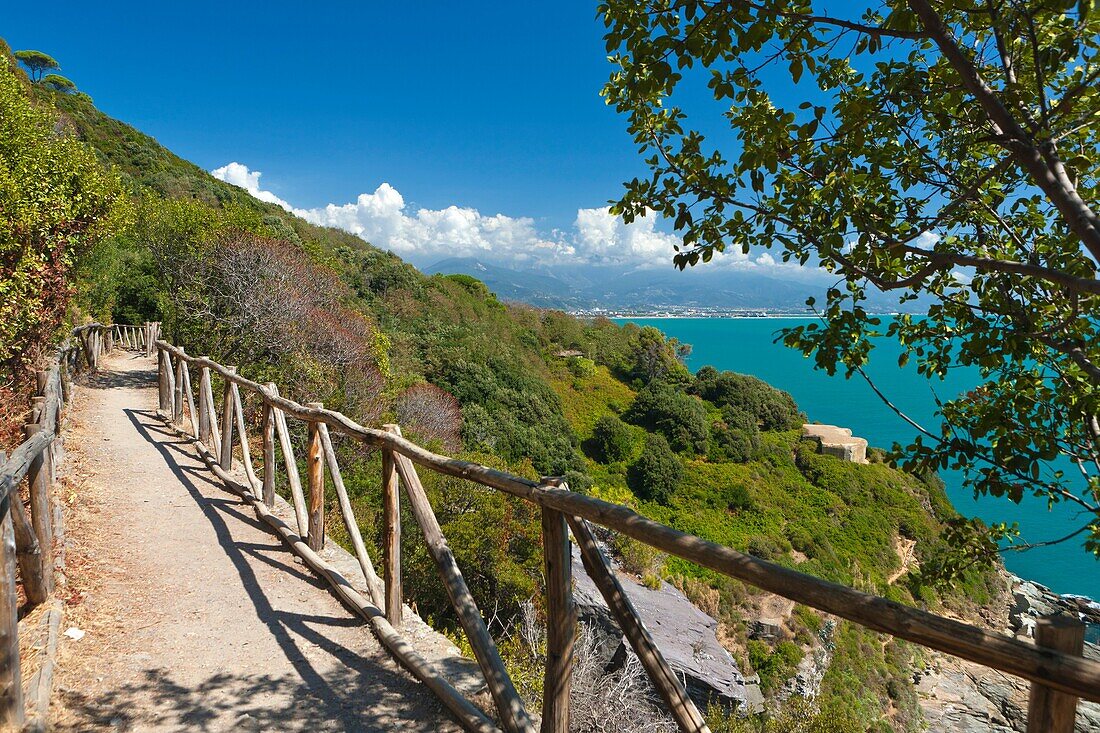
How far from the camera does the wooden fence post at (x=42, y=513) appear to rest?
3.40 metres

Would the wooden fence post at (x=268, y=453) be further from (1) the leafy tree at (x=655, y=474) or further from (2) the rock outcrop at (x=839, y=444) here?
(2) the rock outcrop at (x=839, y=444)

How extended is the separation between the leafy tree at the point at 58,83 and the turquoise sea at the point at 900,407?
208ft

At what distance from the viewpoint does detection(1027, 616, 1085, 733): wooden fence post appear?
3.94 feet

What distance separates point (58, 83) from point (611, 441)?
60069 millimetres

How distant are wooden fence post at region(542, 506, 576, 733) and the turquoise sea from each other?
1252mm

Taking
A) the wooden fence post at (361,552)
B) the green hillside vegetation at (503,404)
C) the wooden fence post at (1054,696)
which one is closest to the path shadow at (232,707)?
the wooden fence post at (361,552)

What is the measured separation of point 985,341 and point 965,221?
1.09 m

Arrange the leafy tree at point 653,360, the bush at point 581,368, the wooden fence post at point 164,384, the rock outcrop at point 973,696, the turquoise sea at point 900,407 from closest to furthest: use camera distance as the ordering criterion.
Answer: the wooden fence post at point 164,384 → the rock outcrop at point 973,696 → the turquoise sea at point 900,407 → the bush at point 581,368 → the leafy tree at point 653,360

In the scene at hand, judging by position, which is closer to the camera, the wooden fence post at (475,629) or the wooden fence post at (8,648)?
the wooden fence post at (8,648)

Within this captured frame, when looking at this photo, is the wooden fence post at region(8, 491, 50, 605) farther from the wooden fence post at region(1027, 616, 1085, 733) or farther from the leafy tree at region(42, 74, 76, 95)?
the leafy tree at region(42, 74, 76, 95)

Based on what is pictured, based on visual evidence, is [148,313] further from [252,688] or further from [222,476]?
[252,688]

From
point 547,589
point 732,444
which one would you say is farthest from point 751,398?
point 547,589

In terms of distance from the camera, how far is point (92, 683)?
3176 mm

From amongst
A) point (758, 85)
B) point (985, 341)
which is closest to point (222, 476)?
point (758, 85)
